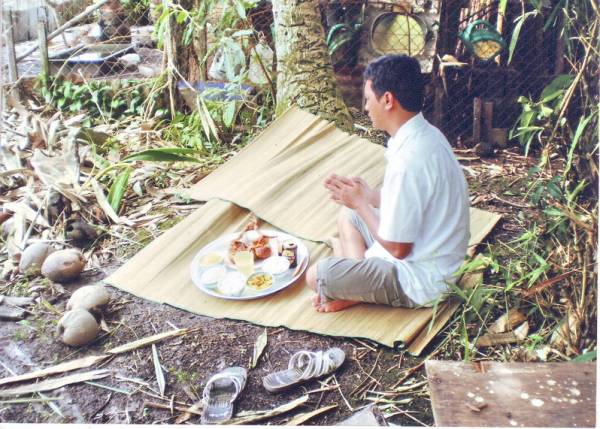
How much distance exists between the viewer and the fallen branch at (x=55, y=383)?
2.22 m

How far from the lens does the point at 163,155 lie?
355 centimetres

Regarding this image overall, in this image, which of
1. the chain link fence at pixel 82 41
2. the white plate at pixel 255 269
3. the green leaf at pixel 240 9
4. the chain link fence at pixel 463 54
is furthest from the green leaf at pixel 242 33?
the white plate at pixel 255 269

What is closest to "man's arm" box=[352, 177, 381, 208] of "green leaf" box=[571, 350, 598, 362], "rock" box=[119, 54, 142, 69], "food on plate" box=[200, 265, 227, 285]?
"food on plate" box=[200, 265, 227, 285]

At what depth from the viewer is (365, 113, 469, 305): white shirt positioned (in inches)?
85.8

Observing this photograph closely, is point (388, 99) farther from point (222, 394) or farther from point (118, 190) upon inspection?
point (118, 190)

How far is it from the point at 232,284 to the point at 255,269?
0.13m

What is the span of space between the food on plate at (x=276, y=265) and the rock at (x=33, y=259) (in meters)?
1.09

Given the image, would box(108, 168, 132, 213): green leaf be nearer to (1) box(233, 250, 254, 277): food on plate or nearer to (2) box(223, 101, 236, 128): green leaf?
(2) box(223, 101, 236, 128): green leaf

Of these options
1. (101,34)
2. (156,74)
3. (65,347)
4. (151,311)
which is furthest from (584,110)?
(101,34)

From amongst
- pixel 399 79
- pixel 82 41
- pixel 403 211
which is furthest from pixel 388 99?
pixel 82 41

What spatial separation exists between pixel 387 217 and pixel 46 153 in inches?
90.7

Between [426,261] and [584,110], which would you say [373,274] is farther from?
[584,110]

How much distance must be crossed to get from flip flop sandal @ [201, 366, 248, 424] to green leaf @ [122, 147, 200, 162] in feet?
5.38

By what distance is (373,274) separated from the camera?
2375 mm
